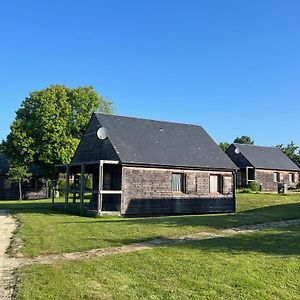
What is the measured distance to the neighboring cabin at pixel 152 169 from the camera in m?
23.4

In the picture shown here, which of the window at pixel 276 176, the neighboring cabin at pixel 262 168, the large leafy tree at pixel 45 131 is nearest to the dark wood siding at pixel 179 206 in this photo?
the large leafy tree at pixel 45 131

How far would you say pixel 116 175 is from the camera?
24188 millimetres

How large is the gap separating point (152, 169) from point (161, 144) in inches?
101

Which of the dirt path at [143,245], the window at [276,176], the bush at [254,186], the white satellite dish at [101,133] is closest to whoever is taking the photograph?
the dirt path at [143,245]

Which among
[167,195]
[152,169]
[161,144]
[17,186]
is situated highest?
[161,144]

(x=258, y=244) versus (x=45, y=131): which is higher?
(x=45, y=131)

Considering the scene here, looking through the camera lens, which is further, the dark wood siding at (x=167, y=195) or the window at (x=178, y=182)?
the window at (x=178, y=182)

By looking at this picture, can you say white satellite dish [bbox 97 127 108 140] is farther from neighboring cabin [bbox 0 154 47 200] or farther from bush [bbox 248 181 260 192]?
neighboring cabin [bbox 0 154 47 200]

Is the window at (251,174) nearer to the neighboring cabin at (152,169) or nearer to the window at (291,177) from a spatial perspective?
the window at (291,177)

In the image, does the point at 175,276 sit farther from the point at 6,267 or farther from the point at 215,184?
the point at 215,184

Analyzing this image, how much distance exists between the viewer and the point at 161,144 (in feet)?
85.4

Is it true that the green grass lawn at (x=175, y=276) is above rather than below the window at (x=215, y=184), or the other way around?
below

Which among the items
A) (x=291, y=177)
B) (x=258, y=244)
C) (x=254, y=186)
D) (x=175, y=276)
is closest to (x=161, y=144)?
(x=258, y=244)

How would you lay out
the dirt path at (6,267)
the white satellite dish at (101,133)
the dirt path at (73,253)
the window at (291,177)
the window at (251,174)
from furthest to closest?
the window at (291,177)
the window at (251,174)
the white satellite dish at (101,133)
the dirt path at (73,253)
the dirt path at (6,267)
